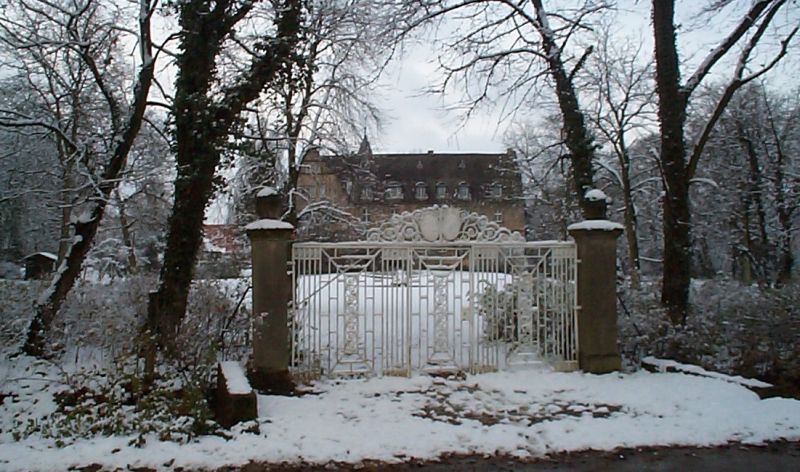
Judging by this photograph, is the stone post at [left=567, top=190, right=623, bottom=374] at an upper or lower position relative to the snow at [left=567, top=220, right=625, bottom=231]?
lower

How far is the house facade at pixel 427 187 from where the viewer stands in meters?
26.6

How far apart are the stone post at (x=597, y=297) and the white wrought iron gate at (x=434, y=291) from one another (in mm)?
167

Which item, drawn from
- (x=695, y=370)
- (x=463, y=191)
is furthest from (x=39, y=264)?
(x=463, y=191)

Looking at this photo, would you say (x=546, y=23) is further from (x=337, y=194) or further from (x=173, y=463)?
(x=337, y=194)

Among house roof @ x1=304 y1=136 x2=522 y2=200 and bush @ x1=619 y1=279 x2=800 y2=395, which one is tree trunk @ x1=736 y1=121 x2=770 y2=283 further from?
house roof @ x1=304 y1=136 x2=522 y2=200

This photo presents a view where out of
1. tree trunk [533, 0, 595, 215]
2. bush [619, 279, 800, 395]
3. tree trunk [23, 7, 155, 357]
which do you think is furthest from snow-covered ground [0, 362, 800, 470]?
tree trunk [533, 0, 595, 215]

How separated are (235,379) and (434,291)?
115 inches

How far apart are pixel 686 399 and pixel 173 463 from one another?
5.30 m

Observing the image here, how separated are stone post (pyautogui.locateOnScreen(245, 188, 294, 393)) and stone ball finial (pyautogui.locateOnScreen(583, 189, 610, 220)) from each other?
402 centimetres

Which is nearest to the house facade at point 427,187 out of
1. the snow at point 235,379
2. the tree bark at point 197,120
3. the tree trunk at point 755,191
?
the tree trunk at point 755,191

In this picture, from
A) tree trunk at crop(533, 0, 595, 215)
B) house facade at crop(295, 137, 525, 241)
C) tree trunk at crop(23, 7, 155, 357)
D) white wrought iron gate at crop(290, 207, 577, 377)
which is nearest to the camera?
white wrought iron gate at crop(290, 207, 577, 377)

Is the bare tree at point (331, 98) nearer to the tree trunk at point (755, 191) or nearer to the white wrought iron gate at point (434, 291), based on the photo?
the white wrought iron gate at point (434, 291)

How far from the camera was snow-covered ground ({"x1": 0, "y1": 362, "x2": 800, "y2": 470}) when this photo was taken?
500cm

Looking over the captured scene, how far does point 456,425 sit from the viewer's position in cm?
582
